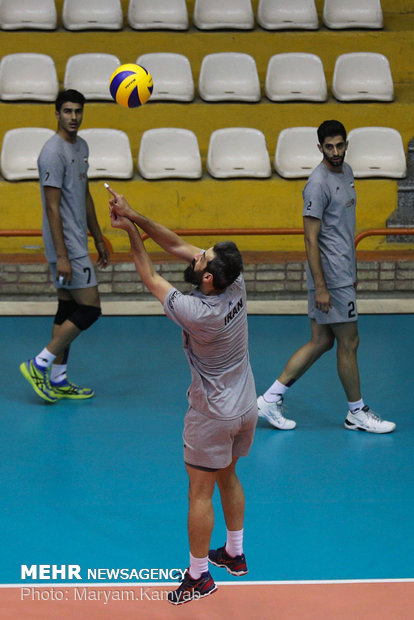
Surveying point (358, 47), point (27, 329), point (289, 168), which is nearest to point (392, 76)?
point (358, 47)

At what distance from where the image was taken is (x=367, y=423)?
6.32 metres

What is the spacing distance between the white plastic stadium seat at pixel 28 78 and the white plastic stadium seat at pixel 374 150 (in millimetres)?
3787

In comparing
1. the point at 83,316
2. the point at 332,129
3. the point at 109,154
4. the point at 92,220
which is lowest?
the point at 83,316

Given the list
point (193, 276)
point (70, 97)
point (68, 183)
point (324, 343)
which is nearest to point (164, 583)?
point (193, 276)

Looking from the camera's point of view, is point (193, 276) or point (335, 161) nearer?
point (193, 276)

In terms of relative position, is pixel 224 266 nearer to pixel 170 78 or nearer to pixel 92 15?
pixel 170 78

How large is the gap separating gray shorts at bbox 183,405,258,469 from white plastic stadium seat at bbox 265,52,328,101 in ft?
27.3

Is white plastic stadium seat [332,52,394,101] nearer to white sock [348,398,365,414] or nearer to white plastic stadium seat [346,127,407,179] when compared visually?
white plastic stadium seat [346,127,407,179]

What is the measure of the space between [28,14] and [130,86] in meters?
7.43

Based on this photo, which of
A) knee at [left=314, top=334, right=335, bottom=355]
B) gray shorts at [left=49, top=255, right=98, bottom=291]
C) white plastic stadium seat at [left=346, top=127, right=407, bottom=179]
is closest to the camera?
knee at [left=314, top=334, right=335, bottom=355]

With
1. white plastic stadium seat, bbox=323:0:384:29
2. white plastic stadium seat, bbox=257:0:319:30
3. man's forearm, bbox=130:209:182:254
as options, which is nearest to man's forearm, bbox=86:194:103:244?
man's forearm, bbox=130:209:182:254

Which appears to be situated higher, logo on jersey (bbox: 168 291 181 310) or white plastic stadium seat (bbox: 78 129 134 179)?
white plastic stadium seat (bbox: 78 129 134 179)

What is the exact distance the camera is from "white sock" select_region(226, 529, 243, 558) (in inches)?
165

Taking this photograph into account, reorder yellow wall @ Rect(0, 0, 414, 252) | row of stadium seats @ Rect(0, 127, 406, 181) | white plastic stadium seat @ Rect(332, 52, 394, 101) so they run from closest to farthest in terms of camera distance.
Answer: yellow wall @ Rect(0, 0, 414, 252), row of stadium seats @ Rect(0, 127, 406, 181), white plastic stadium seat @ Rect(332, 52, 394, 101)
